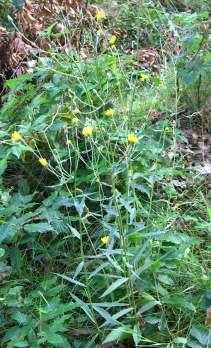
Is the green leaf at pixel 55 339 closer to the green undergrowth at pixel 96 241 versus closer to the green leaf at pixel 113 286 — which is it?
the green undergrowth at pixel 96 241

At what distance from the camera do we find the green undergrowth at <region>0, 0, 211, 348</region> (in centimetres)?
174

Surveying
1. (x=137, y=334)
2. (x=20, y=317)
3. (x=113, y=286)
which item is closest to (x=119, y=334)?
(x=137, y=334)

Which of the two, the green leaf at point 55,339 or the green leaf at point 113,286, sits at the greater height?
the green leaf at point 113,286

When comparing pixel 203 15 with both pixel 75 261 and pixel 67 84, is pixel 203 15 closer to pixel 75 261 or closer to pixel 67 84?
pixel 67 84

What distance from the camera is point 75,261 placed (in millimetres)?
2133

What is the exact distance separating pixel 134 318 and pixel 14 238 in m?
0.56

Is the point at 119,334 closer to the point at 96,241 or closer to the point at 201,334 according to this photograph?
the point at 201,334

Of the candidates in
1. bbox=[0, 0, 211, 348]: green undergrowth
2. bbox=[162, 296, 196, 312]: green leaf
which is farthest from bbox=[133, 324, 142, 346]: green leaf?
bbox=[162, 296, 196, 312]: green leaf

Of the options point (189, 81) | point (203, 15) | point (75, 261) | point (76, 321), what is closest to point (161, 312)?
point (76, 321)

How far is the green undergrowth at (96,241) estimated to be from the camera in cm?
174

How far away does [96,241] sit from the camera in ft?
6.93

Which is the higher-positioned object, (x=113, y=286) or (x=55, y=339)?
(x=113, y=286)

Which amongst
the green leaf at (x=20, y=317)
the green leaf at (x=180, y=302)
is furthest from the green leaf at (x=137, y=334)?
the green leaf at (x=20, y=317)

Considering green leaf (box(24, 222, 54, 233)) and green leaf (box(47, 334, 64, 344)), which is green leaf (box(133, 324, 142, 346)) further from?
green leaf (box(24, 222, 54, 233))
